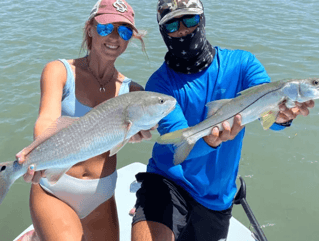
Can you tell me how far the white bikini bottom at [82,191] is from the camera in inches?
117

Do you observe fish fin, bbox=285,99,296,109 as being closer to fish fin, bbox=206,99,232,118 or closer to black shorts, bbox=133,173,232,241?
fish fin, bbox=206,99,232,118

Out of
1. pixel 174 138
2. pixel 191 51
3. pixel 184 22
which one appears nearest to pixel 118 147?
pixel 174 138

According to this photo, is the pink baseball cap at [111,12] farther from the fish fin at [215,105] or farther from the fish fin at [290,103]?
the fish fin at [290,103]

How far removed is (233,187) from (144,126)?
155cm

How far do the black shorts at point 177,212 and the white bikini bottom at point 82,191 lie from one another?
37 cm

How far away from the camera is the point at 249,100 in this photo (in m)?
2.42

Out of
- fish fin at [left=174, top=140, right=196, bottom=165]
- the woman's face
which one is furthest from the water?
fish fin at [left=174, top=140, right=196, bottom=165]

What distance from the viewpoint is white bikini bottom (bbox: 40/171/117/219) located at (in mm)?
2975

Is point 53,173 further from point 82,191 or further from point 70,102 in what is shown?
point 70,102

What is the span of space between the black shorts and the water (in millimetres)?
1643

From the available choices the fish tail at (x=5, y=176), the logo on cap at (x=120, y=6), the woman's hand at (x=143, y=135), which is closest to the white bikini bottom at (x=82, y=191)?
the fish tail at (x=5, y=176)

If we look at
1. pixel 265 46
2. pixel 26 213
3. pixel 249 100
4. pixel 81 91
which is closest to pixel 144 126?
pixel 249 100

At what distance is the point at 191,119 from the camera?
10.2 feet

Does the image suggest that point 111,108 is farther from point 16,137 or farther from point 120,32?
point 16,137
